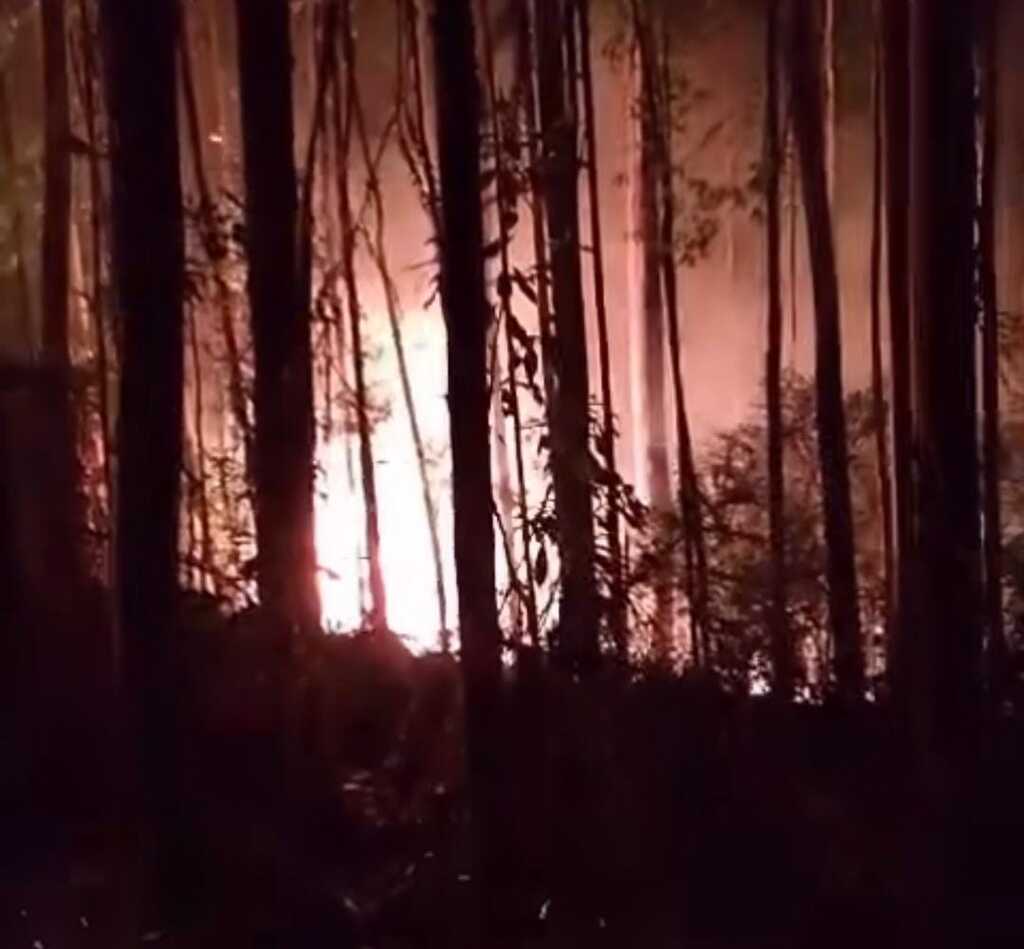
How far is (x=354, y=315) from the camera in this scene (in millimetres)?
2512

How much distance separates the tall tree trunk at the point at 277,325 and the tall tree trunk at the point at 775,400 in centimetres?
63

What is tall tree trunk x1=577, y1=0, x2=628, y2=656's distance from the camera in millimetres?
2416

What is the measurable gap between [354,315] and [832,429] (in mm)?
678

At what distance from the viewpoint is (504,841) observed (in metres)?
2.31

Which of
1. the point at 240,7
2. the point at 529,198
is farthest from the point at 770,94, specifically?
the point at 240,7

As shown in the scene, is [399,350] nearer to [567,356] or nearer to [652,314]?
[567,356]

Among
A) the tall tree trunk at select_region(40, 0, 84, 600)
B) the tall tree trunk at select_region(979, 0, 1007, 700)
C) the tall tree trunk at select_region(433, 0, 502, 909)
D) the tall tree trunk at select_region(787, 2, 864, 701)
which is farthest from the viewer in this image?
the tall tree trunk at select_region(40, 0, 84, 600)

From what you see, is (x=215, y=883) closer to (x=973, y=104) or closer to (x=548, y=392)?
(x=548, y=392)

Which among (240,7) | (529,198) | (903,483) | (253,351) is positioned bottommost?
(903,483)

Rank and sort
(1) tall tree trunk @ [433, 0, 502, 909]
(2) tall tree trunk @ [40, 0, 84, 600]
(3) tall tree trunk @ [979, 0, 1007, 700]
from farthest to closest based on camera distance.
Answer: (2) tall tree trunk @ [40, 0, 84, 600] < (3) tall tree trunk @ [979, 0, 1007, 700] < (1) tall tree trunk @ [433, 0, 502, 909]

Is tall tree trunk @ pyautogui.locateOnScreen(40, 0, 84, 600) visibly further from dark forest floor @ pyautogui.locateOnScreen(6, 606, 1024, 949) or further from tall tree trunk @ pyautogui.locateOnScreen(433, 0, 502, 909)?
tall tree trunk @ pyautogui.locateOnScreen(433, 0, 502, 909)

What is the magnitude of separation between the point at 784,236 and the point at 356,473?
68 centimetres

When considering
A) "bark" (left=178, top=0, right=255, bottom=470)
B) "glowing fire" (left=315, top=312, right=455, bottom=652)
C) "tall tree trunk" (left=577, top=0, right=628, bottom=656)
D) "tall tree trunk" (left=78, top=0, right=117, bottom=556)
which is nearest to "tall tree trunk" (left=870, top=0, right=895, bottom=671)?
"tall tree trunk" (left=577, top=0, right=628, bottom=656)

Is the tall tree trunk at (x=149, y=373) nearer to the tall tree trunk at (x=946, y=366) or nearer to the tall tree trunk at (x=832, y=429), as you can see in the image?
the tall tree trunk at (x=832, y=429)
